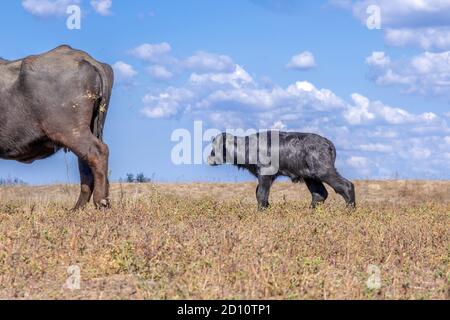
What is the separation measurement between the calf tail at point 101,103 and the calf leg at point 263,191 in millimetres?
3833

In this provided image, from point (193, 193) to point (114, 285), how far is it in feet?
45.9

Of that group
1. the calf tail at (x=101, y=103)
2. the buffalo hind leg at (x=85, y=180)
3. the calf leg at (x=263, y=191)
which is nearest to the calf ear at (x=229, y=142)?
the calf leg at (x=263, y=191)

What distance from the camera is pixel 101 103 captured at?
12.4m

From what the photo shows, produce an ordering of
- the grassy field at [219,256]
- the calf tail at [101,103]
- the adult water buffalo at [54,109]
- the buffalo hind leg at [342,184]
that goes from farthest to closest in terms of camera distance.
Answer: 1. the buffalo hind leg at [342,184]
2. the calf tail at [101,103]
3. the adult water buffalo at [54,109]
4. the grassy field at [219,256]

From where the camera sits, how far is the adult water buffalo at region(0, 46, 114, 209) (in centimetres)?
1195

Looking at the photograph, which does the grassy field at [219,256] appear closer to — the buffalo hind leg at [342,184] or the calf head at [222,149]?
the buffalo hind leg at [342,184]

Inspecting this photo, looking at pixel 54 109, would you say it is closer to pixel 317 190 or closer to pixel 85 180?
pixel 85 180

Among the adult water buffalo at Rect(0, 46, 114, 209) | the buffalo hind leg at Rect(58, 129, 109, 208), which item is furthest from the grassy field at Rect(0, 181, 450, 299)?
the adult water buffalo at Rect(0, 46, 114, 209)

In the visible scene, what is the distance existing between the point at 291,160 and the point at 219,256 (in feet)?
29.2

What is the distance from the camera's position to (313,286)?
20.4ft

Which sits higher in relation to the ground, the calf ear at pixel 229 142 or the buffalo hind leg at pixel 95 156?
the calf ear at pixel 229 142

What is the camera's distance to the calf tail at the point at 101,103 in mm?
12414

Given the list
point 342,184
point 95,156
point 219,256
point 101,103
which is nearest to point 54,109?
point 101,103
